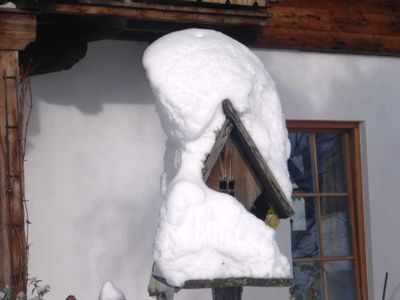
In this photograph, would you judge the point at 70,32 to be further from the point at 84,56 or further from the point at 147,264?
the point at 147,264

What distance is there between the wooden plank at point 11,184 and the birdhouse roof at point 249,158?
1.50 m

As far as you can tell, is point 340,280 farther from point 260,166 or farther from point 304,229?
point 260,166

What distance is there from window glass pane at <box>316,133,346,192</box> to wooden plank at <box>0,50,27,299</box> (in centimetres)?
285

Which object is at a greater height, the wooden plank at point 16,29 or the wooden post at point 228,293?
the wooden plank at point 16,29

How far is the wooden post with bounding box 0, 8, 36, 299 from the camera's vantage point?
19.0 ft

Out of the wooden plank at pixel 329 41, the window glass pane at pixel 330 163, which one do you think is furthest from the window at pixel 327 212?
the wooden plank at pixel 329 41

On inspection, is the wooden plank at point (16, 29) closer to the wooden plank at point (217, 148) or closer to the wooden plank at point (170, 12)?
the wooden plank at point (170, 12)

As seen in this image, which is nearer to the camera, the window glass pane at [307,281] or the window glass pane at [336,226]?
the window glass pane at [307,281]

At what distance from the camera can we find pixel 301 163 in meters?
7.95

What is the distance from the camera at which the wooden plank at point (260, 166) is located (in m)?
4.86

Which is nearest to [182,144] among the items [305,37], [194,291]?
[194,291]

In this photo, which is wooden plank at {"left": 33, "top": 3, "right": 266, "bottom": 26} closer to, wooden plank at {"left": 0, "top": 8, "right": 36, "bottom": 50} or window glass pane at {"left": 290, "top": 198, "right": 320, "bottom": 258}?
wooden plank at {"left": 0, "top": 8, "right": 36, "bottom": 50}

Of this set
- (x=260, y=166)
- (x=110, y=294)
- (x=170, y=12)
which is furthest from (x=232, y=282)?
(x=170, y=12)

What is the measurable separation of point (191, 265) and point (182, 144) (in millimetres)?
601
